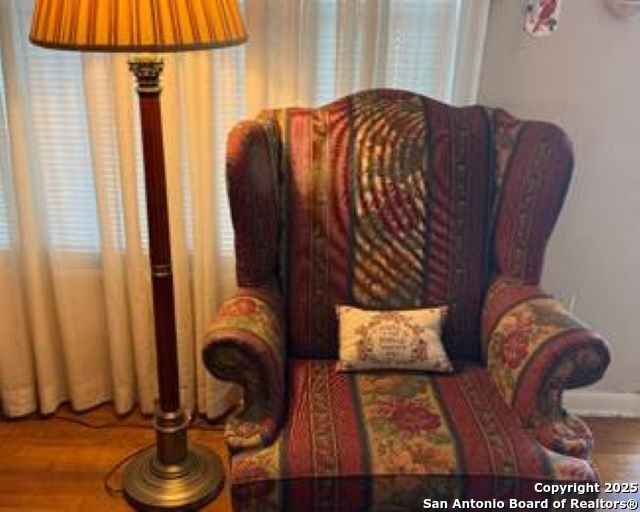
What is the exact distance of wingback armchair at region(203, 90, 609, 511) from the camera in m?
1.40

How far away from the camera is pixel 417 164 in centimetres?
171

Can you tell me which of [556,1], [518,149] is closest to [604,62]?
[556,1]

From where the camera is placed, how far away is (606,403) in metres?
2.24

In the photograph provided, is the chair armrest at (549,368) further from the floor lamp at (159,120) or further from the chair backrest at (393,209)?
the floor lamp at (159,120)

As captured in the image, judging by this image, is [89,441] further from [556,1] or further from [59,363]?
[556,1]

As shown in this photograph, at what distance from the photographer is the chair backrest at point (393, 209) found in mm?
1701

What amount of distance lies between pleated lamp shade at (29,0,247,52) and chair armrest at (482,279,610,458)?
Answer: 94 cm

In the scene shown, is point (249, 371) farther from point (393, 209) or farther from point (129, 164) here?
point (129, 164)

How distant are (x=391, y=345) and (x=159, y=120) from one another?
0.77m

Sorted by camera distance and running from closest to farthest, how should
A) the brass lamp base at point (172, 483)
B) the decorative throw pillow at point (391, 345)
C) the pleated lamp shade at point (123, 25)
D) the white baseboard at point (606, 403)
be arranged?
the pleated lamp shade at point (123, 25), the decorative throw pillow at point (391, 345), the brass lamp base at point (172, 483), the white baseboard at point (606, 403)

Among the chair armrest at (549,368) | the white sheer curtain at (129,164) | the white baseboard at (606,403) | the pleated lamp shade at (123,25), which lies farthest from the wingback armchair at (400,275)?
the white baseboard at (606,403)

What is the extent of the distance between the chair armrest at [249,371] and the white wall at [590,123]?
3.38ft

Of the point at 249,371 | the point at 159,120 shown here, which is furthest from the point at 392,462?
the point at 159,120

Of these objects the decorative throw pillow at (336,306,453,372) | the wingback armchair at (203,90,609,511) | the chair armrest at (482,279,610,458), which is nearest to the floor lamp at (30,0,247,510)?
the wingback armchair at (203,90,609,511)
